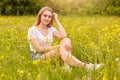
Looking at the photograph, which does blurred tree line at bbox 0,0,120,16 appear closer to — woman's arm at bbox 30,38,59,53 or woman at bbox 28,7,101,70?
woman at bbox 28,7,101,70

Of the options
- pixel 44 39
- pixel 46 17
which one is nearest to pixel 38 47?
pixel 44 39

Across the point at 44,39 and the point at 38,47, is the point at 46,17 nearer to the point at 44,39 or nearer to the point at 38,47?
the point at 44,39

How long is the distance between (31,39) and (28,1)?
18.1 meters

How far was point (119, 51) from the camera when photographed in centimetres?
502

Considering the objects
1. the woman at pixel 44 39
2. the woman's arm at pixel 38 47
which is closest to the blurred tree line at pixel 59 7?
the woman at pixel 44 39

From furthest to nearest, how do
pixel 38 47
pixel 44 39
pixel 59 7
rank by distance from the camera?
pixel 59 7
pixel 44 39
pixel 38 47

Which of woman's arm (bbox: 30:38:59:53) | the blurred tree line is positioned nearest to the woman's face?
woman's arm (bbox: 30:38:59:53)

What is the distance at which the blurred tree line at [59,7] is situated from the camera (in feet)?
76.3

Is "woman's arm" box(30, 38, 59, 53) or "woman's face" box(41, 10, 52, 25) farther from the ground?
"woman's face" box(41, 10, 52, 25)

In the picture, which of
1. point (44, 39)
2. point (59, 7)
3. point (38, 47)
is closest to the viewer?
point (38, 47)

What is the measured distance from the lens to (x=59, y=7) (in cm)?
2423

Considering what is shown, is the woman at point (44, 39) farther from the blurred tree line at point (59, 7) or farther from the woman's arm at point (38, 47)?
the blurred tree line at point (59, 7)

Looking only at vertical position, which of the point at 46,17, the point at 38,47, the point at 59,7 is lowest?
the point at 59,7

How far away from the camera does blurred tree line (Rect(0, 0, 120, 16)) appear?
23.3m
